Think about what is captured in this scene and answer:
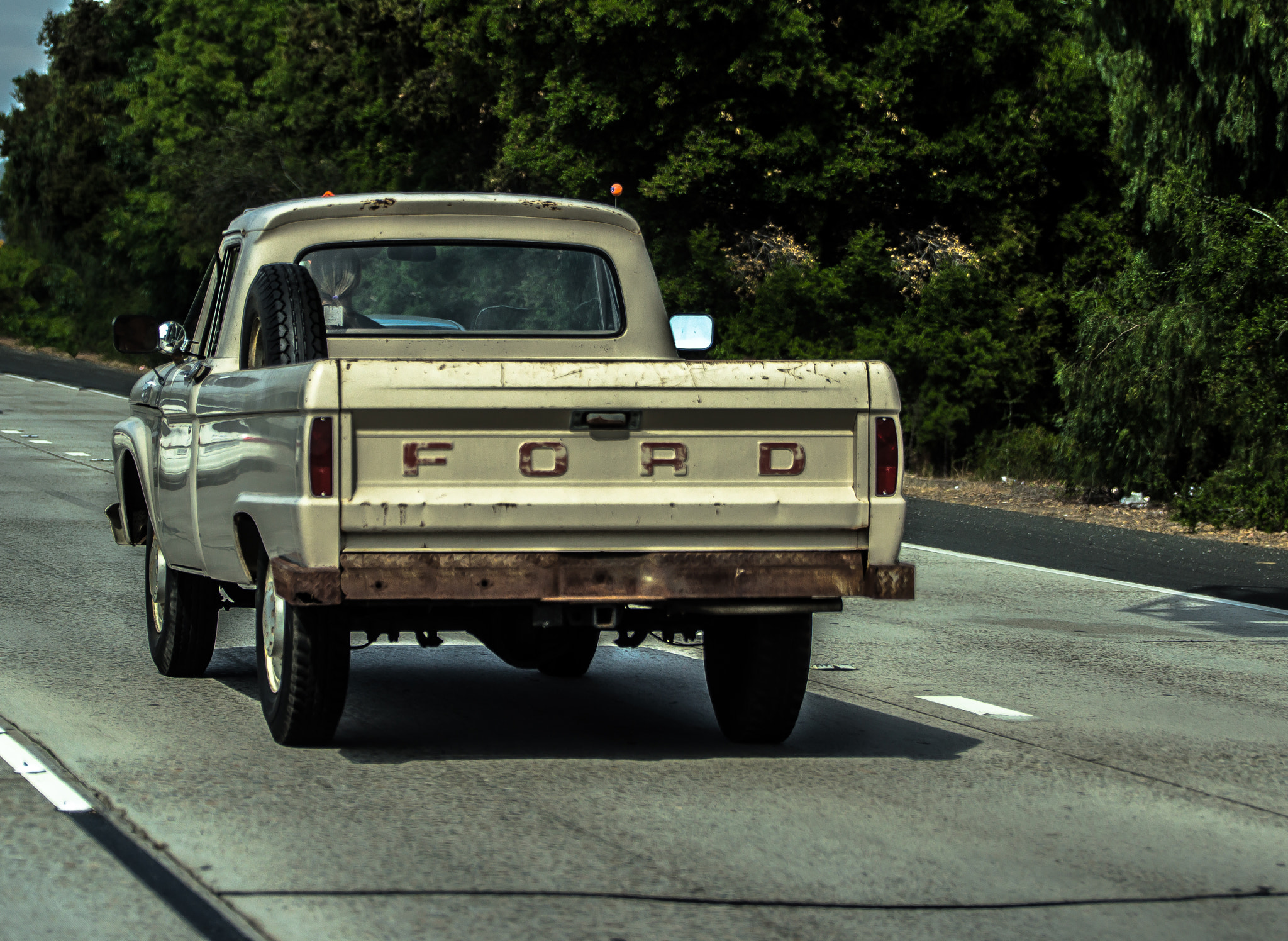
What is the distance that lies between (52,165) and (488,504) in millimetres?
67432

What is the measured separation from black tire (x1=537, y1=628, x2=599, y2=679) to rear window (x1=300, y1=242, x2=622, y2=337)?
1.47 meters

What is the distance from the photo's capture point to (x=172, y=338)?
859cm

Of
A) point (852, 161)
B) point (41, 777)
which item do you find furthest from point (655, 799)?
point (852, 161)

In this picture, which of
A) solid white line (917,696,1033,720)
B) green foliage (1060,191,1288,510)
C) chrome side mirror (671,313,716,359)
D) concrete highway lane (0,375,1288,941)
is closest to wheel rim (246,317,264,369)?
concrete highway lane (0,375,1288,941)

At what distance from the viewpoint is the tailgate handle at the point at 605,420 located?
21.6 ft

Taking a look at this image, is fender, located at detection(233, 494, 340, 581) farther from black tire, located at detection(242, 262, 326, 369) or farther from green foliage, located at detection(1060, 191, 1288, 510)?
green foliage, located at detection(1060, 191, 1288, 510)

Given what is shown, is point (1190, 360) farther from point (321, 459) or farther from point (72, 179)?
point (72, 179)

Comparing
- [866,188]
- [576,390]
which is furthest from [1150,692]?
[866,188]

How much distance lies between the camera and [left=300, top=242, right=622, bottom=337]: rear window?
8.29m

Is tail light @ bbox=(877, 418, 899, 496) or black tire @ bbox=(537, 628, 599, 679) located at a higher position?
tail light @ bbox=(877, 418, 899, 496)

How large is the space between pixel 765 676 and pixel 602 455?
1278mm

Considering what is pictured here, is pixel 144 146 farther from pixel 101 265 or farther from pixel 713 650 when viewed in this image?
pixel 713 650

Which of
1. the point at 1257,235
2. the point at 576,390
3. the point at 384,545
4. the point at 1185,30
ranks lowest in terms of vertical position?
the point at 384,545

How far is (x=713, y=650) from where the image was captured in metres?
7.76
